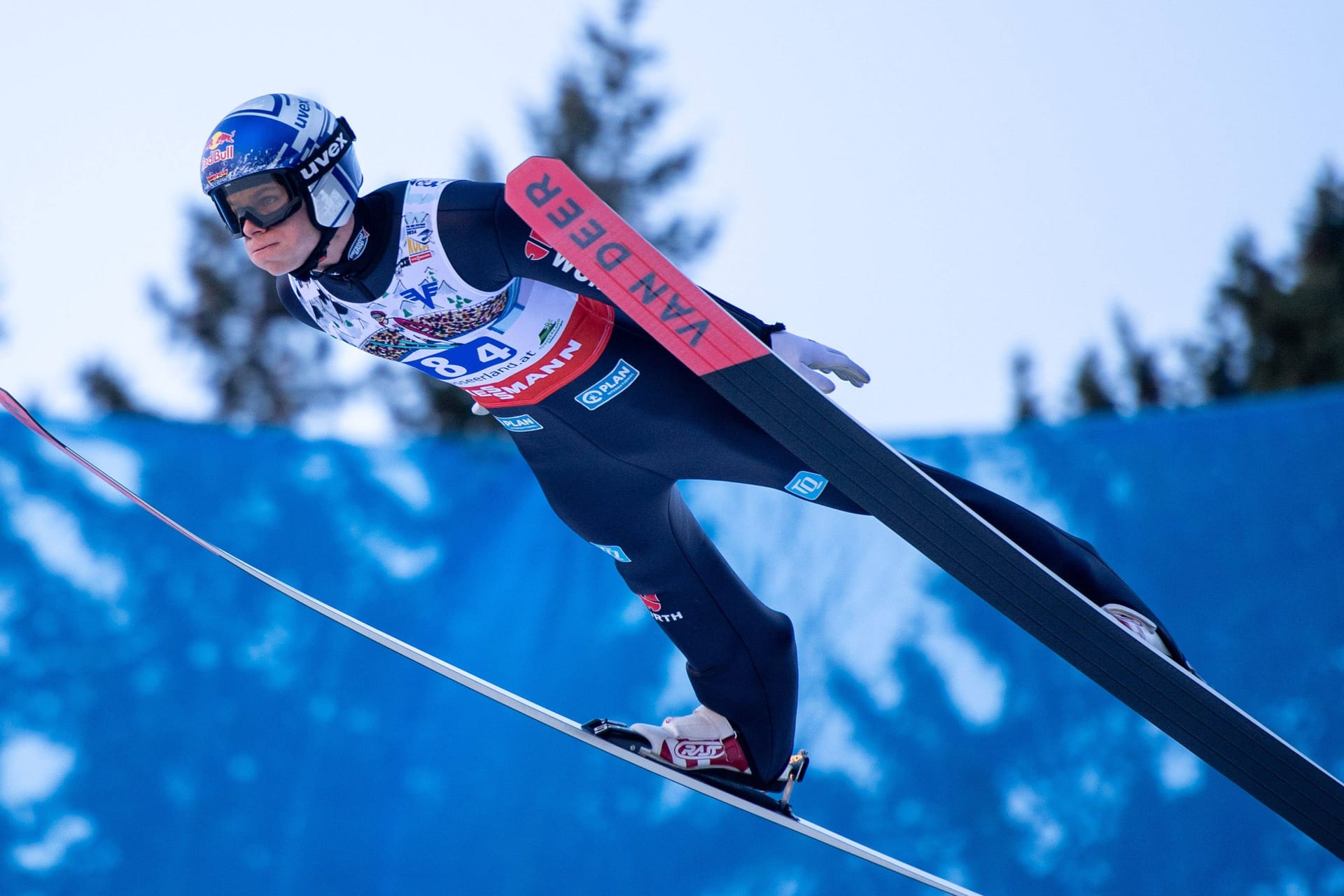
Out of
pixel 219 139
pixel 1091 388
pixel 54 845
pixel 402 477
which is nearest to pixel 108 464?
pixel 402 477

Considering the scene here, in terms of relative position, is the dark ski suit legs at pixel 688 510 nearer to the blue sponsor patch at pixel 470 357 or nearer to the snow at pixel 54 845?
the blue sponsor patch at pixel 470 357

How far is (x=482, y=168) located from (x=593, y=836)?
356 inches

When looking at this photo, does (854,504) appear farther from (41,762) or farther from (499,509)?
(41,762)

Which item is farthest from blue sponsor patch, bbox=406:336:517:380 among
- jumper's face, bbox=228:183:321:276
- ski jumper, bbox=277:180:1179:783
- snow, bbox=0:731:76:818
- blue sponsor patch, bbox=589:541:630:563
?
snow, bbox=0:731:76:818

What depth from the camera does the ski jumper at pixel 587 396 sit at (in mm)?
1896

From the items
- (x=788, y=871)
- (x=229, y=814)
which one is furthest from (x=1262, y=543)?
(x=229, y=814)

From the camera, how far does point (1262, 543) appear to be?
12.7 feet

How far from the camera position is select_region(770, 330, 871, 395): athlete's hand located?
6.33 feet

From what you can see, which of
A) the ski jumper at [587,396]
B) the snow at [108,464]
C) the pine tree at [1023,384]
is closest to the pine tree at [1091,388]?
the pine tree at [1023,384]

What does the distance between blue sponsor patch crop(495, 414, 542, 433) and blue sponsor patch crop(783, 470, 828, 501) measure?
16.5 inches

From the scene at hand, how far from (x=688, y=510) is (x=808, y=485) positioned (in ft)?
0.94

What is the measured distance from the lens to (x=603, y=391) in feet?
6.66

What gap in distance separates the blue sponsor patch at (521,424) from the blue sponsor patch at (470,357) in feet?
0.33

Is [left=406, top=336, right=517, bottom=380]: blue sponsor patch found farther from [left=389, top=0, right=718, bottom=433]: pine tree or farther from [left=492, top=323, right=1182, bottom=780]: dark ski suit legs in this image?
[left=389, top=0, right=718, bottom=433]: pine tree
